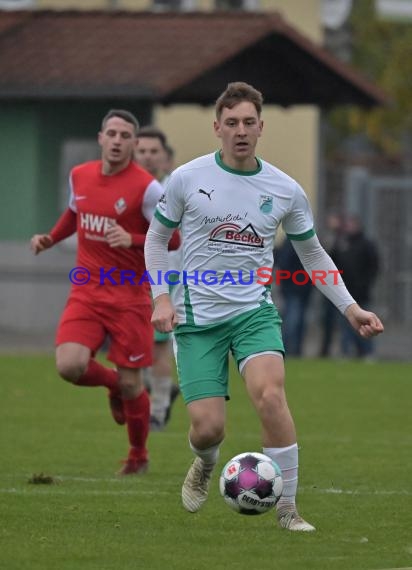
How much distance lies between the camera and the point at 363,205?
28938 millimetres

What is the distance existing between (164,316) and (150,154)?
4.78m

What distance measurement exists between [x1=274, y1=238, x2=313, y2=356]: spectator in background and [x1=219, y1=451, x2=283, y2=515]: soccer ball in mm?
15517

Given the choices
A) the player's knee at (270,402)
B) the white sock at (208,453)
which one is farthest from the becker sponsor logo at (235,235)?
the white sock at (208,453)

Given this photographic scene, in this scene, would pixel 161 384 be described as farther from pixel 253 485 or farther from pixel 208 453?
pixel 253 485

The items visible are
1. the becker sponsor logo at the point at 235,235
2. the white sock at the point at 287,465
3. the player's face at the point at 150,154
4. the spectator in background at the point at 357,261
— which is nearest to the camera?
the white sock at the point at 287,465

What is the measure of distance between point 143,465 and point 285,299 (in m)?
13.6

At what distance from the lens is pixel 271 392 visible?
8.69m

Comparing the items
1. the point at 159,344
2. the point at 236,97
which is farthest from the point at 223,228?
the point at 159,344

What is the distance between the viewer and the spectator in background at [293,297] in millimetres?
24359

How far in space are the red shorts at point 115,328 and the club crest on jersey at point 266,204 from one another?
101 inches

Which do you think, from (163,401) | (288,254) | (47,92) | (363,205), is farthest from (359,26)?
(163,401)

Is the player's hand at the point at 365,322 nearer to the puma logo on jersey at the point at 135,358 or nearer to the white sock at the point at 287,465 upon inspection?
the white sock at the point at 287,465

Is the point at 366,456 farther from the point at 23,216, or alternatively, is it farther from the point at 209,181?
the point at 23,216

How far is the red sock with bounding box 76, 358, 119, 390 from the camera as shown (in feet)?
37.6
